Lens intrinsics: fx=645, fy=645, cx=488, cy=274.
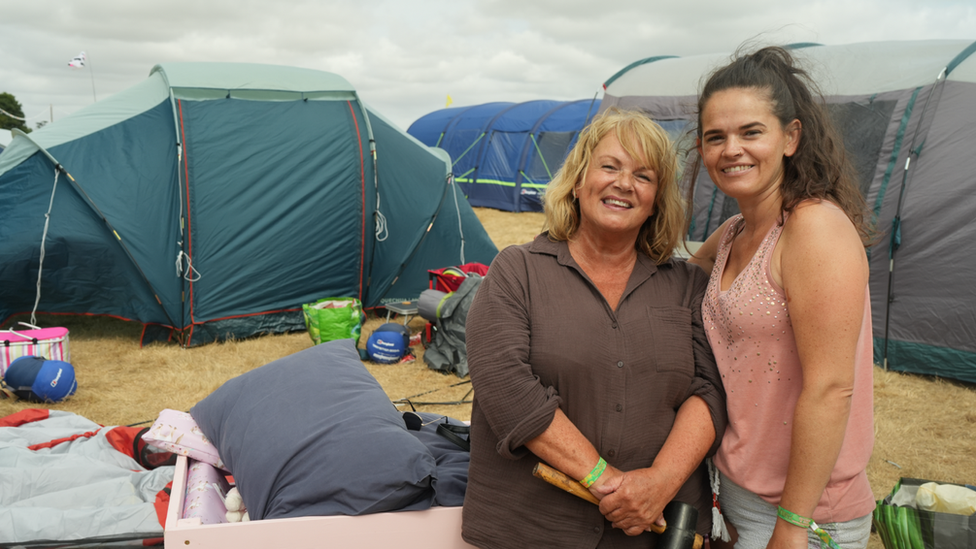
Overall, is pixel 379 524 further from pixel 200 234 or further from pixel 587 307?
pixel 200 234

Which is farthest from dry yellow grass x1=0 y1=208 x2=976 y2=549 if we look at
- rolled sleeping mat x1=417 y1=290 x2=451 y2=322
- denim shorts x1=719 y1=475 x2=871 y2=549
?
denim shorts x1=719 y1=475 x2=871 y2=549

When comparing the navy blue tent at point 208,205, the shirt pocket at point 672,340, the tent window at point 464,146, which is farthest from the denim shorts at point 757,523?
the tent window at point 464,146

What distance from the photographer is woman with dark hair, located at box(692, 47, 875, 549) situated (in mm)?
1277

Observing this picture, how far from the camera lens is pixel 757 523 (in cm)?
147

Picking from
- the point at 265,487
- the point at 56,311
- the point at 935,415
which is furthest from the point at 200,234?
the point at 935,415

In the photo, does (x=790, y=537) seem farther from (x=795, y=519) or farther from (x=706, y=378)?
(x=706, y=378)

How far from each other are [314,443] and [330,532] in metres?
0.28

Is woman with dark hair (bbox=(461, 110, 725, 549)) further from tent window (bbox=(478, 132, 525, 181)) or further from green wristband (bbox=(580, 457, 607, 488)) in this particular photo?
tent window (bbox=(478, 132, 525, 181))

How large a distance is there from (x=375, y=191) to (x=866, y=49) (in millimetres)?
4312

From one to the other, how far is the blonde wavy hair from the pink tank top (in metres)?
0.30

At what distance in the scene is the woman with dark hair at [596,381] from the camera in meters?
1.47

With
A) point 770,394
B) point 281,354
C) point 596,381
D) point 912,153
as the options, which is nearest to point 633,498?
point 596,381

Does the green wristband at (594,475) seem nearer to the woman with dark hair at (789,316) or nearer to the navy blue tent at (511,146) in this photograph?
the woman with dark hair at (789,316)

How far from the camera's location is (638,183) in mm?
1640
